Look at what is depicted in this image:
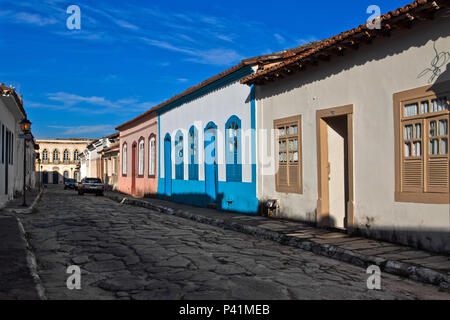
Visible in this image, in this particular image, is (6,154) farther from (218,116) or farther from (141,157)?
(141,157)

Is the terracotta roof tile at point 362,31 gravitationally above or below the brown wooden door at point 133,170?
above

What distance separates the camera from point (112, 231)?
9.94 metres

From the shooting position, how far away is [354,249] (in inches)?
296

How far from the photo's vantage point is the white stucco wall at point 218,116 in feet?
45.3

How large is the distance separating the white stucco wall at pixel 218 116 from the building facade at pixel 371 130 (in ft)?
4.89

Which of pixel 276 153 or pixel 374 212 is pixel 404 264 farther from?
pixel 276 153

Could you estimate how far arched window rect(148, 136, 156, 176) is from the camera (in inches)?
958

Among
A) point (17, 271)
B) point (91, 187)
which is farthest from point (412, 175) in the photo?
point (91, 187)

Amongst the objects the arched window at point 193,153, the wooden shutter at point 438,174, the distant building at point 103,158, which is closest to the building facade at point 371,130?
the wooden shutter at point 438,174

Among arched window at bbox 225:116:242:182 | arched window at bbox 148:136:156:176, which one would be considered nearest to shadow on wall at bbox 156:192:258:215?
arched window at bbox 225:116:242:182

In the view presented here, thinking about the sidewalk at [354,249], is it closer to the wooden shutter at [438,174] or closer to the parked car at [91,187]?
the wooden shutter at [438,174]

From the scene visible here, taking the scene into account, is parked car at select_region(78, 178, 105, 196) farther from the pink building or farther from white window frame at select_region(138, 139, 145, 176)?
white window frame at select_region(138, 139, 145, 176)

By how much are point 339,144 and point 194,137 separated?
8814 millimetres

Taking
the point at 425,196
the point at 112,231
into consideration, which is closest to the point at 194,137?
the point at 112,231
